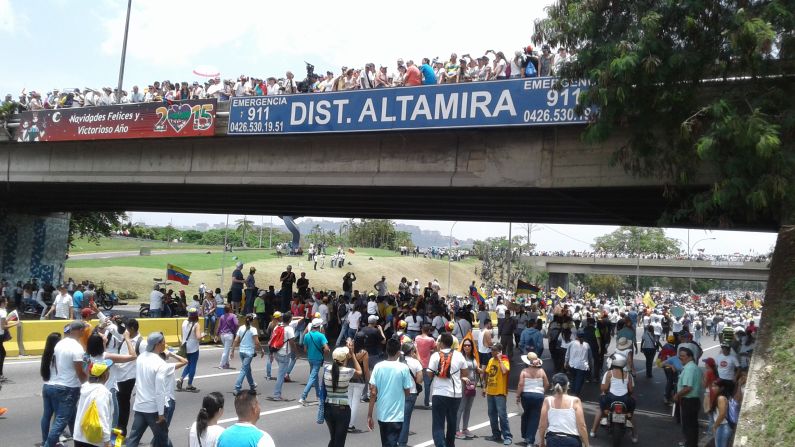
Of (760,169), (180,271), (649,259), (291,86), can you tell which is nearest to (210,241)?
(649,259)

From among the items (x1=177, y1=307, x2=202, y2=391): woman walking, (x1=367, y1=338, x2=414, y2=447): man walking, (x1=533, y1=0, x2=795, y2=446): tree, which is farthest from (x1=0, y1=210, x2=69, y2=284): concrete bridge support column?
(x1=367, y1=338, x2=414, y2=447): man walking

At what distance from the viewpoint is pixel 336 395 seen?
8.02 meters

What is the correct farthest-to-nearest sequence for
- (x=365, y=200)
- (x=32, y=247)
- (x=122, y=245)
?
1. (x=122, y=245)
2. (x=32, y=247)
3. (x=365, y=200)

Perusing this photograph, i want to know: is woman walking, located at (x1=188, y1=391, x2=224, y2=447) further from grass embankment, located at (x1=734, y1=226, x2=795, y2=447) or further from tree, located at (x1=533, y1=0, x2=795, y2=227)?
tree, located at (x1=533, y1=0, x2=795, y2=227)

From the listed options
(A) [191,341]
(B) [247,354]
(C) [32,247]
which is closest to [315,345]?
(B) [247,354]

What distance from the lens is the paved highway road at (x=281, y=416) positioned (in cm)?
976

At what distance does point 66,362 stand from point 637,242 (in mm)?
123844

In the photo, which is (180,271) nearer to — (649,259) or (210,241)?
(649,259)

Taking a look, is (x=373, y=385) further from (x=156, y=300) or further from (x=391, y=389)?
(x=156, y=300)

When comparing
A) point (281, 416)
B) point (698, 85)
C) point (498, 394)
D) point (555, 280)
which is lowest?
point (281, 416)

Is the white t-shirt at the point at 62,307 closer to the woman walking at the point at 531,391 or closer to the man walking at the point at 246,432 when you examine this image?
the woman walking at the point at 531,391

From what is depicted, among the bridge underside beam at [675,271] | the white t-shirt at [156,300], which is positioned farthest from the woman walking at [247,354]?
the bridge underside beam at [675,271]

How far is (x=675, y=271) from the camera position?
71812 millimetres

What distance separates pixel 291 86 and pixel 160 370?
14.5 m
